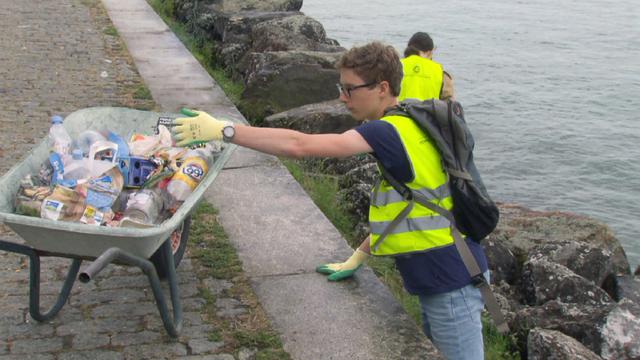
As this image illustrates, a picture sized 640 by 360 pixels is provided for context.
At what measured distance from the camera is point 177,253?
5.20 meters

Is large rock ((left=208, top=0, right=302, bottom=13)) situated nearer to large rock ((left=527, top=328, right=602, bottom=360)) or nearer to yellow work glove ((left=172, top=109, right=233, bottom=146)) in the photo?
large rock ((left=527, top=328, right=602, bottom=360))

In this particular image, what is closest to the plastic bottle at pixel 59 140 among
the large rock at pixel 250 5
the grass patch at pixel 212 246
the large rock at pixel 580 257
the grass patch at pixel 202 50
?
the grass patch at pixel 212 246

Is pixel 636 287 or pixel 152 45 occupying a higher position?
pixel 636 287

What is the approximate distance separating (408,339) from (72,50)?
8327 millimetres

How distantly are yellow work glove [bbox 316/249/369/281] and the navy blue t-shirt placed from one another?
101cm

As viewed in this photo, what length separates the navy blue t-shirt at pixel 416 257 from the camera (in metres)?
3.83

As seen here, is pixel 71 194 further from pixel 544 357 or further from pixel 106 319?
pixel 544 357

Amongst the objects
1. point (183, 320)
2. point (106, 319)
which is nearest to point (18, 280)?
point (106, 319)

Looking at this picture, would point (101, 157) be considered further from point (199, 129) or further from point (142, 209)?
point (199, 129)

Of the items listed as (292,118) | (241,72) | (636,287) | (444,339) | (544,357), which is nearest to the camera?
(444,339)

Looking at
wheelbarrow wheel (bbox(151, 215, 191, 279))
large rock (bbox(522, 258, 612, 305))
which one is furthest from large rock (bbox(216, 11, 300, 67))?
wheelbarrow wheel (bbox(151, 215, 191, 279))

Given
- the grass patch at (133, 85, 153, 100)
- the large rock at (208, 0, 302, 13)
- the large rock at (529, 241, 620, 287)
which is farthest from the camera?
the large rock at (208, 0, 302, 13)

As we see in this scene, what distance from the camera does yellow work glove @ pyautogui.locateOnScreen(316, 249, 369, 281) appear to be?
5.16 meters

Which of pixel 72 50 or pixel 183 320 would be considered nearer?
pixel 183 320
